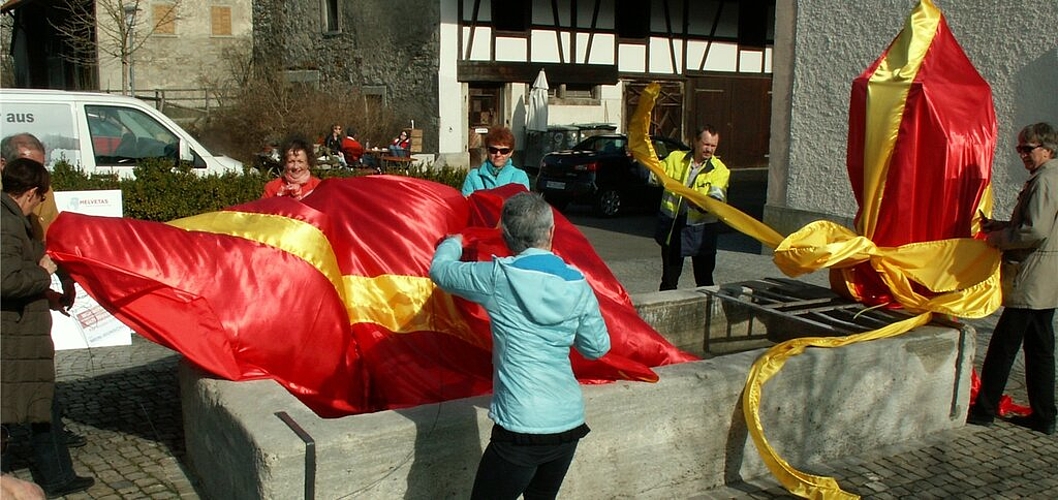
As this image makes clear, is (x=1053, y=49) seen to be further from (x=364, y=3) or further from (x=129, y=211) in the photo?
(x=364, y=3)

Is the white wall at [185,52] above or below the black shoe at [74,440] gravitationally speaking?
above

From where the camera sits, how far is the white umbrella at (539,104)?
23578 millimetres

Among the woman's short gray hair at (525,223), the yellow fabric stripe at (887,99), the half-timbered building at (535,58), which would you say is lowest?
the woman's short gray hair at (525,223)

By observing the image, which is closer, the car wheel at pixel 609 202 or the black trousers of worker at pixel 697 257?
the black trousers of worker at pixel 697 257

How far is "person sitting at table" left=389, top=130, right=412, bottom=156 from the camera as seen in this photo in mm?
22203

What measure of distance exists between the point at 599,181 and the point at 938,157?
11270 mm

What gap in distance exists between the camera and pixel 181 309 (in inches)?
170

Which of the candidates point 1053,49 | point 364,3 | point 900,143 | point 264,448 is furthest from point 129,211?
point 364,3

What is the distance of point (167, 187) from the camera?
30.4ft

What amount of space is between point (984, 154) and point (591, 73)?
20.3m

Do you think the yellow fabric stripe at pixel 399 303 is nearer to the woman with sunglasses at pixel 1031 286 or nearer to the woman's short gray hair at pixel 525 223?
the woman's short gray hair at pixel 525 223

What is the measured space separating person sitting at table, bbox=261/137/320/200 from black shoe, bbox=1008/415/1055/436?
4.85 metres

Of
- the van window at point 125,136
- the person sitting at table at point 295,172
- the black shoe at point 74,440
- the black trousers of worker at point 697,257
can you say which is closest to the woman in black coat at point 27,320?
the black shoe at point 74,440

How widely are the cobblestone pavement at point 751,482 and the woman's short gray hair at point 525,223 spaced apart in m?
2.12
